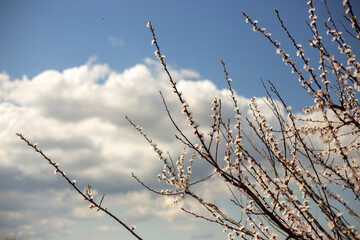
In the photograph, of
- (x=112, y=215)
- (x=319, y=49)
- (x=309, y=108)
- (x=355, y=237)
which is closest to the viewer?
(x=112, y=215)

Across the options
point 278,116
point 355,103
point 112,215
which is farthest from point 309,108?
point 112,215

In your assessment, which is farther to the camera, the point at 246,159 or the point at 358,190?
the point at 246,159

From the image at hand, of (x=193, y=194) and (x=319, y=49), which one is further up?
(x=319, y=49)

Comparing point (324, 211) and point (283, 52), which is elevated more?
point (283, 52)

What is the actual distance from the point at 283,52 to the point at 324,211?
2750 mm

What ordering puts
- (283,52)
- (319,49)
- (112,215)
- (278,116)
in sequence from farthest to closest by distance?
(283,52) → (319,49) → (278,116) → (112,215)

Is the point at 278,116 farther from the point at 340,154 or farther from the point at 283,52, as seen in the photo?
the point at 283,52

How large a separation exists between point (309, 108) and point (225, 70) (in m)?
3.21

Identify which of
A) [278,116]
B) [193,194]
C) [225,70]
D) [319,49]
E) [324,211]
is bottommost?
[324,211]

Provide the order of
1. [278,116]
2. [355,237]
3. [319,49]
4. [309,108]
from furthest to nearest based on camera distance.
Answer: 1. [309,108]
2. [319,49]
3. [278,116]
4. [355,237]

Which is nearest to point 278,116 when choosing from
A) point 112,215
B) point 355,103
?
point 355,103

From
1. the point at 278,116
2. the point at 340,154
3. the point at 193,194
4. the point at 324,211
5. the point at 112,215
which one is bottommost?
the point at 112,215

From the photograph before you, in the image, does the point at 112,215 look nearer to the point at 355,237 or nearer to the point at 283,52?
the point at 355,237

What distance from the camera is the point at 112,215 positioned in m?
2.66
